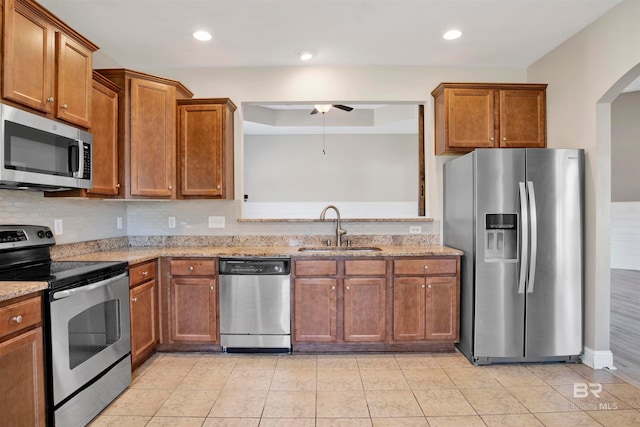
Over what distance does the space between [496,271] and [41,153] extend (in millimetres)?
3213

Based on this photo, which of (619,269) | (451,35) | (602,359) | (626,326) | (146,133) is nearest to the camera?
(602,359)

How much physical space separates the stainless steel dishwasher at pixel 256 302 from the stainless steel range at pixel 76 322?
2.53ft

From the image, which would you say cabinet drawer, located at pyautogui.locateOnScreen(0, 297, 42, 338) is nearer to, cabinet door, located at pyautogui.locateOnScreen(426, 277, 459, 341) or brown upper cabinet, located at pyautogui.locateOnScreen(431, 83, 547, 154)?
cabinet door, located at pyautogui.locateOnScreen(426, 277, 459, 341)

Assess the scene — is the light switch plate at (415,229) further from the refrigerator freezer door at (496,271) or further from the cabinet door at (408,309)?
the refrigerator freezer door at (496,271)

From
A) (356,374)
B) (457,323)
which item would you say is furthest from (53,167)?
(457,323)

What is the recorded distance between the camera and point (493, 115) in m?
3.22

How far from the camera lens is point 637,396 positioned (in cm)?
232

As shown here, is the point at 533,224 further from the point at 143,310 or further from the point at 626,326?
the point at 143,310

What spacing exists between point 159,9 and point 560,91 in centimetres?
335

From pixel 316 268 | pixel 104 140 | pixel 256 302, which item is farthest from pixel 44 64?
pixel 316 268

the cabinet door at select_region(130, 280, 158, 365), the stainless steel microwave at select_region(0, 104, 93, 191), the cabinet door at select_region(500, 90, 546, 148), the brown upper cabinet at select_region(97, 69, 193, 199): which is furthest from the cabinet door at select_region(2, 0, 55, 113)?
the cabinet door at select_region(500, 90, 546, 148)

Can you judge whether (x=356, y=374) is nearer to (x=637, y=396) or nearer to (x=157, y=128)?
(x=637, y=396)

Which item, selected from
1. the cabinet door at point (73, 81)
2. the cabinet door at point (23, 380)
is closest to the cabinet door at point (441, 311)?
the cabinet door at point (23, 380)

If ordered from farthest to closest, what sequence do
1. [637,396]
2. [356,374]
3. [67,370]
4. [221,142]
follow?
1. [221,142]
2. [356,374]
3. [637,396]
4. [67,370]
